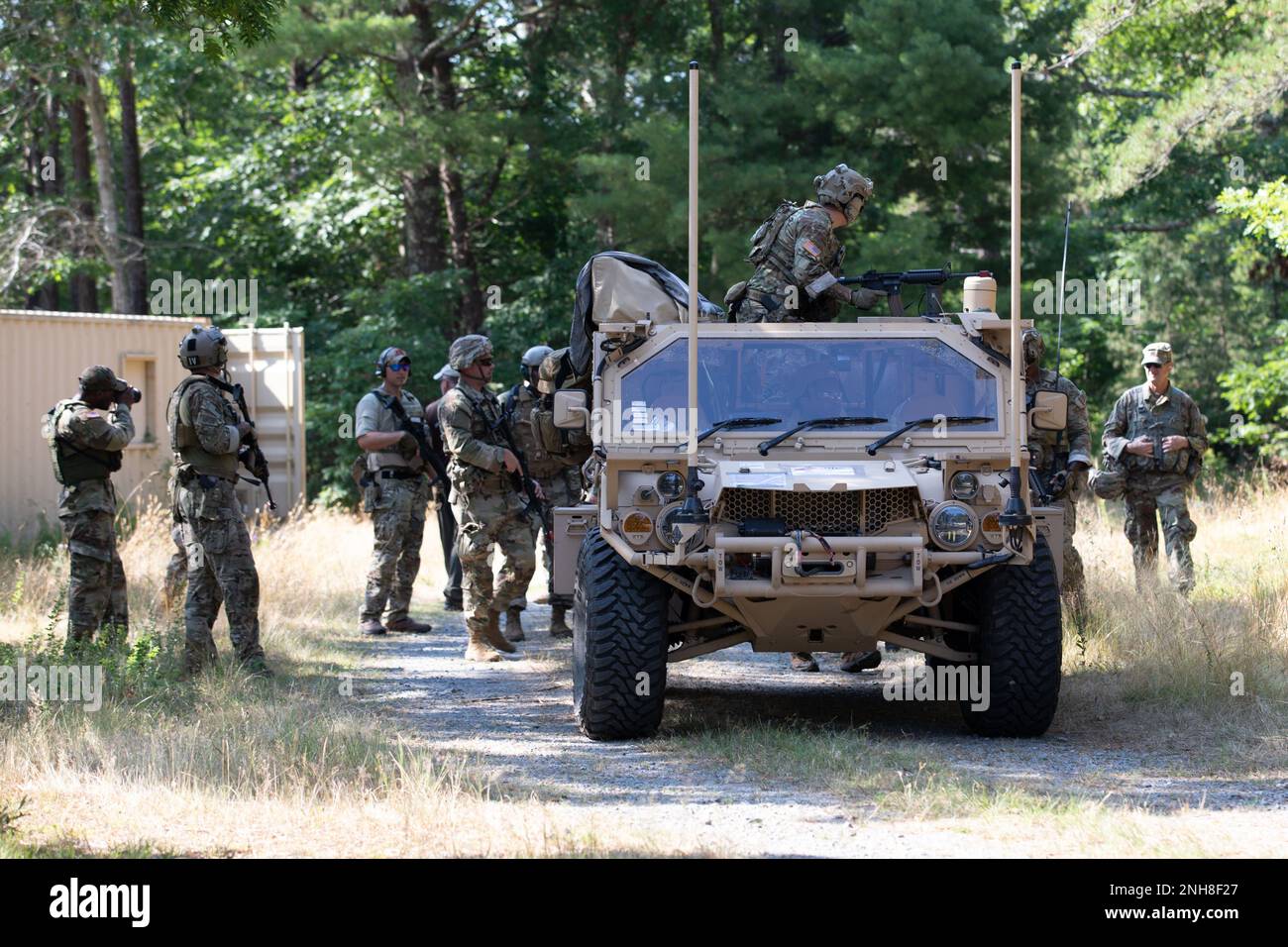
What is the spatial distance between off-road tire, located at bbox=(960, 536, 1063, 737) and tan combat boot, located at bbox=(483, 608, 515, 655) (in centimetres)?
386

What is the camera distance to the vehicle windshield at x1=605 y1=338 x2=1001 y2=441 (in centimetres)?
757

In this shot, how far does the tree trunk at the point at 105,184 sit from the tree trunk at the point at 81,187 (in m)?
0.50

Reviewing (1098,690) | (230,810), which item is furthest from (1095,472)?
(230,810)

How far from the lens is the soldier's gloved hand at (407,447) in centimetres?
1142

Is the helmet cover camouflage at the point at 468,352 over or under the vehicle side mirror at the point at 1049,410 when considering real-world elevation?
over

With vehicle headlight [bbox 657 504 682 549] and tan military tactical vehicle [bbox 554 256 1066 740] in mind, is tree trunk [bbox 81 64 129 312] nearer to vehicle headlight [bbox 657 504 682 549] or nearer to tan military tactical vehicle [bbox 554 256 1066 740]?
tan military tactical vehicle [bbox 554 256 1066 740]

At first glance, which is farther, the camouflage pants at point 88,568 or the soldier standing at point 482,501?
the soldier standing at point 482,501

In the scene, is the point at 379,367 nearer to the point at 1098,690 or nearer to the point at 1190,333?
the point at 1098,690

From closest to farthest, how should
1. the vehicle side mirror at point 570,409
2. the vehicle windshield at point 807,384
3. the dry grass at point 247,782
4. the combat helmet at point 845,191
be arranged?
the dry grass at point 247,782 < the vehicle windshield at point 807,384 < the vehicle side mirror at point 570,409 < the combat helmet at point 845,191

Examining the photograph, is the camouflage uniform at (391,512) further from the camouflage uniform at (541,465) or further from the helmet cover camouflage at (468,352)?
the helmet cover camouflage at (468,352)

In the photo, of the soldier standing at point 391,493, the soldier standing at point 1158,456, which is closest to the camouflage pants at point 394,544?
the soldier standing at point 391,493

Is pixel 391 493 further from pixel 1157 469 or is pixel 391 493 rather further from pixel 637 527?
pixel 1157 469

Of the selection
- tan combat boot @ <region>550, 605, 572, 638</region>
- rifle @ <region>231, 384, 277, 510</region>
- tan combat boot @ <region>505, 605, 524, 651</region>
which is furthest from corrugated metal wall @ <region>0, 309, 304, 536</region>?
rifle @ <region>231, 384, 277, 510</region>

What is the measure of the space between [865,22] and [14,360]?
34.6 feet
